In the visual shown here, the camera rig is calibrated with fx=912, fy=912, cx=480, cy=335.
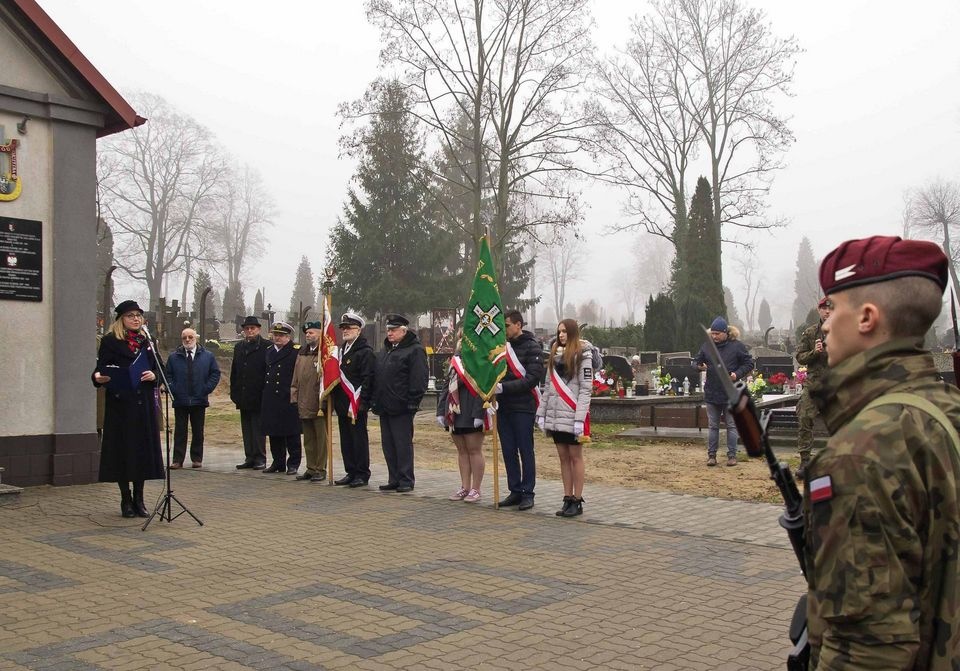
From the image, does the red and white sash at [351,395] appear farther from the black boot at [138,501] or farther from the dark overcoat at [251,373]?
the black boot at [138,501]

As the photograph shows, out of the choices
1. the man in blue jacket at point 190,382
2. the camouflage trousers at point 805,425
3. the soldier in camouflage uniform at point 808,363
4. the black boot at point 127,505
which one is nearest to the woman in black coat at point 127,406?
the black boot at point 127,505

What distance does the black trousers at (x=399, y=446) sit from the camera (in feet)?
36.3

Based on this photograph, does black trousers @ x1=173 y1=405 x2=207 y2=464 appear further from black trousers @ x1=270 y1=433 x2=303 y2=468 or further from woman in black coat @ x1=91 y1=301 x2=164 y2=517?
woman in black coat @ x1=91 y1=301 x2=164 y2=517

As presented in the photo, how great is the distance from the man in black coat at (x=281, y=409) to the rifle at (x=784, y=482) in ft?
36.5

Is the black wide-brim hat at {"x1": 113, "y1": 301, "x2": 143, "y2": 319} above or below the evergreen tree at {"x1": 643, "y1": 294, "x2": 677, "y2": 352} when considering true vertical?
below

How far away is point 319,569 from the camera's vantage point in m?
7.09

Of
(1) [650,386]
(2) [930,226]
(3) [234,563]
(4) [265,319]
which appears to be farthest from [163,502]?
(2) [930,226]

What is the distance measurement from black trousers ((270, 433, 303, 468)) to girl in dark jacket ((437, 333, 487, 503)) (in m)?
3.47

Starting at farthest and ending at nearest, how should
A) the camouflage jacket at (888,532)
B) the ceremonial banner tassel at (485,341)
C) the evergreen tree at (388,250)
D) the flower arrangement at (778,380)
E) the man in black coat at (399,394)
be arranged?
1. the evergreen tree at (388,250)
2. the flower arrangement at (778,380)
3. the man in black coat at (399,394)
4. the ceremonial banner tassel at (485,341)
5. the camouflage jacket at (888,532)

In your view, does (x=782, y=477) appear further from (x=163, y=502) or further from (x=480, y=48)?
(x=480, y=48)

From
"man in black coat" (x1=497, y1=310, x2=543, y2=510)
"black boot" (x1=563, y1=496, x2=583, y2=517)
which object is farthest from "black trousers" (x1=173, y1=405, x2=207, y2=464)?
"black boot" (x1=563, y1=496, x2=583, y2=517)

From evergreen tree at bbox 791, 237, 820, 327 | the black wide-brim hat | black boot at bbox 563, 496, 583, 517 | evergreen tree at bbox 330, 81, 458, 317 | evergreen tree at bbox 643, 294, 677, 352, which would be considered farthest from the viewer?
evergreen tree at bbox 791, 237, 820, 327

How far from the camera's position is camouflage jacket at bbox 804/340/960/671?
190 centimetres

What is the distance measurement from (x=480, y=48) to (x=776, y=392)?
51.5 feet
